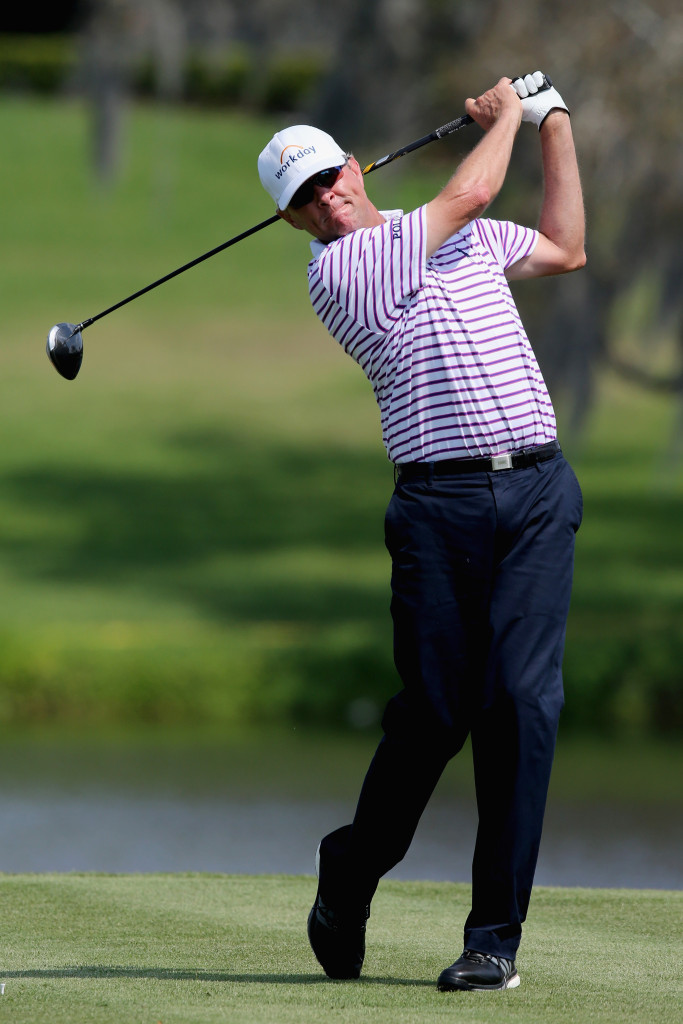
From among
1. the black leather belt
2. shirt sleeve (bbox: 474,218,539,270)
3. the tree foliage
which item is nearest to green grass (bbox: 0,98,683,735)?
the tree foliage

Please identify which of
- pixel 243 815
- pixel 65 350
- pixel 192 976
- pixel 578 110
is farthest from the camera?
pixel 578 110

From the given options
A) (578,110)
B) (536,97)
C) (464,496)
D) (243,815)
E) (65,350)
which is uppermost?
(578,110)

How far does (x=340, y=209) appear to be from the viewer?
A: 10.4 feet

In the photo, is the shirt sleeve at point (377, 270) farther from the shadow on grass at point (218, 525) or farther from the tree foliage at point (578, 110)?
the shadow on grass at point (218, 525)

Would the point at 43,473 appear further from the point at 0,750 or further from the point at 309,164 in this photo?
the point at 309,164

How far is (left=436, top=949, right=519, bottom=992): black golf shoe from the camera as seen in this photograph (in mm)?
3061

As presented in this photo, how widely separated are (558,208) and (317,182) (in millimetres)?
528

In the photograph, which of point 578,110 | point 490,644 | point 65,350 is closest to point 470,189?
point 490,644

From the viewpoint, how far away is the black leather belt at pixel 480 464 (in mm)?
3102

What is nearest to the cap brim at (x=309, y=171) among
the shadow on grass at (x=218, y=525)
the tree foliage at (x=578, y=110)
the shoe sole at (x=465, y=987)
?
the shoe sole at (x=465, y=987)

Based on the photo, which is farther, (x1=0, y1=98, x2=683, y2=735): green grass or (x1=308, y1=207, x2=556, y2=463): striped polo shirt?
(x1=0, y1=98, x2=683, y2=735): green grass

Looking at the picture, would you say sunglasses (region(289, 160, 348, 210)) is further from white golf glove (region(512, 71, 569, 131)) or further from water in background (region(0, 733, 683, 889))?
water in background (region(0, 733, 683, 889))

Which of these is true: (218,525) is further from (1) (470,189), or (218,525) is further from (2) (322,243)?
(1) (470,189)

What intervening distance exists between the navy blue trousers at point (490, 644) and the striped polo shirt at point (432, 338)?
0.28 ft
